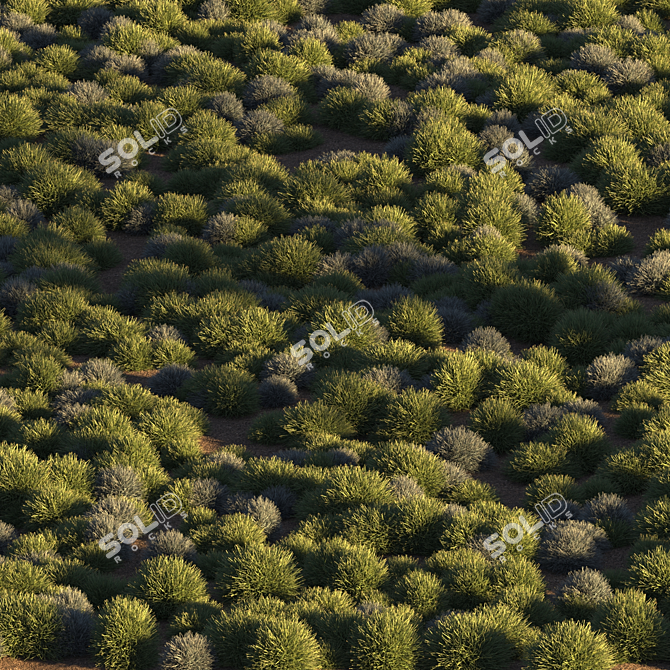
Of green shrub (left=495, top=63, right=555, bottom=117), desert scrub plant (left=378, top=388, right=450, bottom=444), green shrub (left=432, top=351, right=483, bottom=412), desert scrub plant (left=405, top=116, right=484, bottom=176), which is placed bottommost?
desert scrub plant (left=378, top=388, right=450, bottom=444)

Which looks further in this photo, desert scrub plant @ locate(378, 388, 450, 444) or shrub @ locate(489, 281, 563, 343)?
shrub @ locate(489, 281, 563, 343)

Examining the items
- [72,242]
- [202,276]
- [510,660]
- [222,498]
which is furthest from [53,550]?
[72,242]

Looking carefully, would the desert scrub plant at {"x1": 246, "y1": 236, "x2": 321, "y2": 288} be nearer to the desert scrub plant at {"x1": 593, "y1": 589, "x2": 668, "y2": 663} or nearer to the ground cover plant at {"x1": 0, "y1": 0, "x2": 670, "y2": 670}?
the ground cover plant at {"x1": 0, "y1": 0, "x2": 670, "y2": 670}

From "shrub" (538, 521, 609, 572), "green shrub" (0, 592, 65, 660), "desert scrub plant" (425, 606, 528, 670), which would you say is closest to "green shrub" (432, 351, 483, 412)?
"shrub" (538, 521, 609, 572)

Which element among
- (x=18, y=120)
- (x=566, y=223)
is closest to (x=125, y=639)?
(x=566, y=223)

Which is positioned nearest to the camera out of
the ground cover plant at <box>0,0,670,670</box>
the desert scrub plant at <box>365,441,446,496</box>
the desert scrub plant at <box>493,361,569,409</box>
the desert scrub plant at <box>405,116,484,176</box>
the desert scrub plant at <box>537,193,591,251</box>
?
the ground cover plant at <box>0,0,670,670</box>

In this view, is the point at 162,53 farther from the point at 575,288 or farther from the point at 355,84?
the point at 575,288

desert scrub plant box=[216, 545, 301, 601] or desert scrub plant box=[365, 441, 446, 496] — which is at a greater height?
desert scrub plant box=[365, 441, 446, 496]
